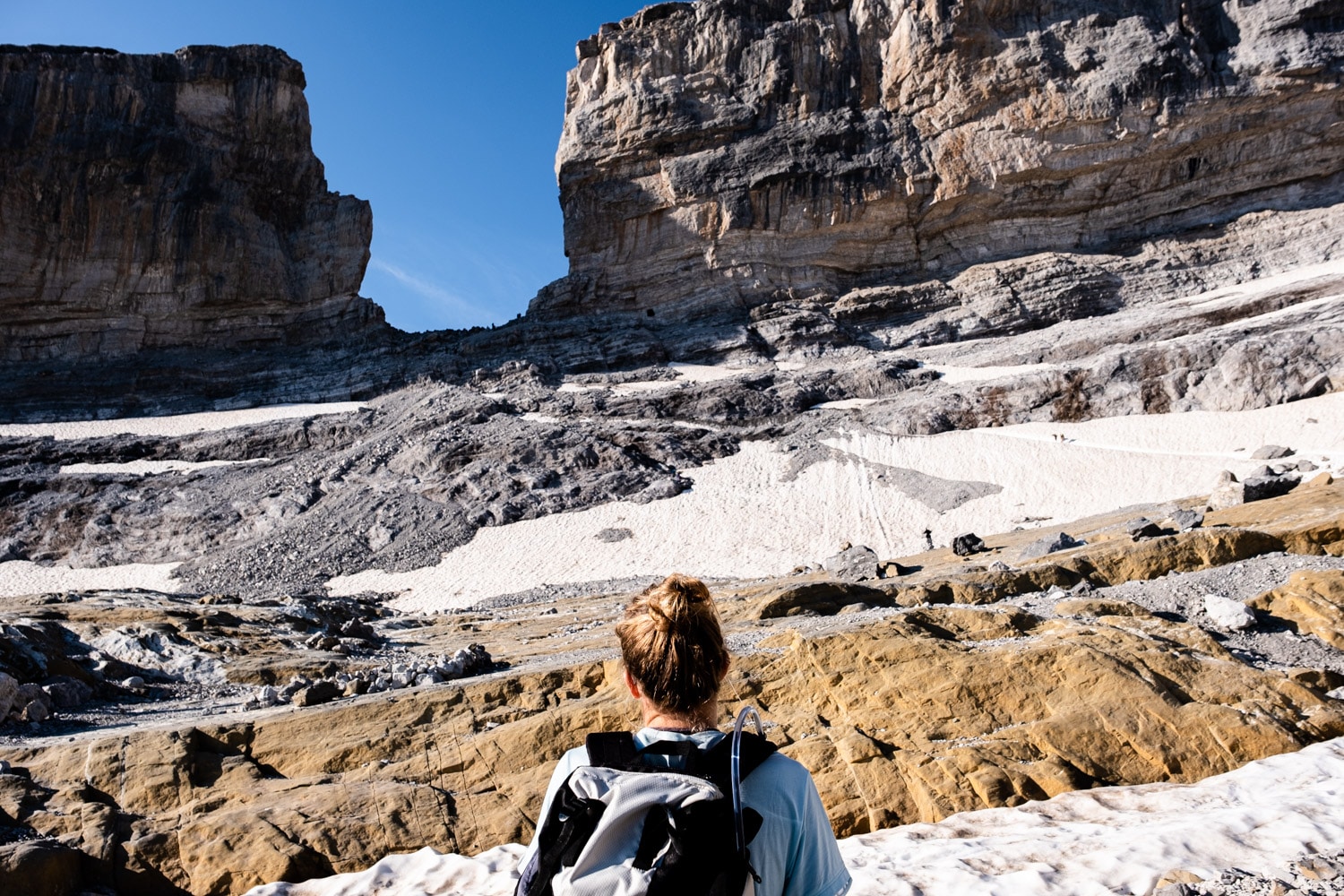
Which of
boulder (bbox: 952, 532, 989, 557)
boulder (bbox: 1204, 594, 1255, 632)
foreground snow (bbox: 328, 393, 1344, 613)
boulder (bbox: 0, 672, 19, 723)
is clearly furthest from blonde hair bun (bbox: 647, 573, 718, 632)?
foreground snow (bbox: 328, 393, 1344, 613)

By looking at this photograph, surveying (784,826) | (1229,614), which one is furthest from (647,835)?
(1229,614)

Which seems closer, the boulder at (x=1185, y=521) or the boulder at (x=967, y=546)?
the boulder at (x=1185, y=521)

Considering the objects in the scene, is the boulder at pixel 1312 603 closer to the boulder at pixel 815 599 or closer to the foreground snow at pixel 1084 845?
the foreground snow at pixel 1084 845

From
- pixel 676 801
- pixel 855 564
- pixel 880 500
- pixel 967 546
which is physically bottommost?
pixel 855 564

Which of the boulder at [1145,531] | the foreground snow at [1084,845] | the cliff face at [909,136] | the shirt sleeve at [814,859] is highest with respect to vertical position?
the cliff face at [909,136]

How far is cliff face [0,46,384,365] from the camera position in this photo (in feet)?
145

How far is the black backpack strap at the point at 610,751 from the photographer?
69.1 inches

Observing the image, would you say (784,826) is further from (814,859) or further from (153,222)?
(153,222)

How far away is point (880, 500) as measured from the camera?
26.9 metres

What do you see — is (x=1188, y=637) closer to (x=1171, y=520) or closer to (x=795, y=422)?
(x=1171, y=520)

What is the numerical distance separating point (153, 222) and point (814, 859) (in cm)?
5392

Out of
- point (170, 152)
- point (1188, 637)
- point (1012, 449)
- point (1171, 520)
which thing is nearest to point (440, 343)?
point (170, 152)

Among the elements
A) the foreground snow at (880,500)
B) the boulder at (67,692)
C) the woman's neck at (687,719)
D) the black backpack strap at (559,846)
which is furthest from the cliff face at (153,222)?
the black backpack strap at (559,846)

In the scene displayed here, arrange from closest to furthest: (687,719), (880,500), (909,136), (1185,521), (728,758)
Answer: (728,758) → (687,719) → (1185,521) → (880,500) → (909,136)
